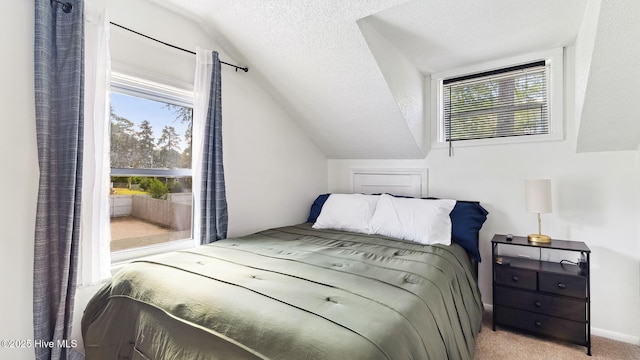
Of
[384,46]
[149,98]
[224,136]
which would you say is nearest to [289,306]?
[224,136]

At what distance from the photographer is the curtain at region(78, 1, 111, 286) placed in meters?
1.67

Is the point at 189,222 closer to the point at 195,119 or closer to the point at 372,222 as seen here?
the point at 195,119

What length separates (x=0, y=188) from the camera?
144 cm

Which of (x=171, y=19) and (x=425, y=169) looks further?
(x=425, y=169)

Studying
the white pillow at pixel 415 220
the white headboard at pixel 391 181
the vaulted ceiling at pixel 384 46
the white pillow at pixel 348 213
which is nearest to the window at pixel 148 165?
the vaulted ceiling at pixel 384 46

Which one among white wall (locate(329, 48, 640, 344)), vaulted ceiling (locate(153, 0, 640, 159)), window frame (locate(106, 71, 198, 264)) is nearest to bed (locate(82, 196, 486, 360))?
window frame (locate(106, 71, 198, 264))

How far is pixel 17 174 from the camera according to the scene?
1.48 m

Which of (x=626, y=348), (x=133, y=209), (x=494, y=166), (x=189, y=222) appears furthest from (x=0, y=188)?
(x=626, y=348)

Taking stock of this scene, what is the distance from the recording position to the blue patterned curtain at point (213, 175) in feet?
7.27

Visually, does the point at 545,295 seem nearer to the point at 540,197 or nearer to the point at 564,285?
the point at 564,285

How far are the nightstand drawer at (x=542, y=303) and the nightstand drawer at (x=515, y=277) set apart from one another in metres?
0.04

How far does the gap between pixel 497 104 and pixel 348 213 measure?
5.55 feet

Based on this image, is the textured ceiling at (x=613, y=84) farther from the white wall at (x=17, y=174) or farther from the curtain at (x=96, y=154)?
the white wall at (x=17, y=174)

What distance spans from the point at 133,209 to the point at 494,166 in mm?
2942
